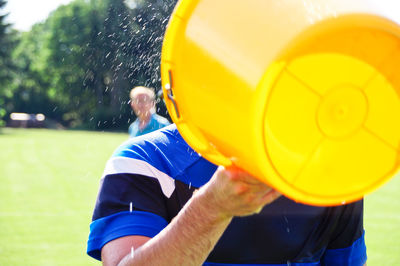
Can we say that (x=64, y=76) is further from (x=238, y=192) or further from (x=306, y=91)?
(x=306, y=91)

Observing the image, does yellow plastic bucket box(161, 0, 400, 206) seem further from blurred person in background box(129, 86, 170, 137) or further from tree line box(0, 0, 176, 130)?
tree line box(0, 0, 176, 130)

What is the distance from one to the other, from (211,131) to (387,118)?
0.37m

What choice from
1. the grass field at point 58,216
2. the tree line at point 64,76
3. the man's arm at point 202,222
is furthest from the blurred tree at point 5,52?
the man's arm at point 202,222

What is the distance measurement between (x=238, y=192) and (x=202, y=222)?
156 mm

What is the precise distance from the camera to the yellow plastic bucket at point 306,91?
0.89m

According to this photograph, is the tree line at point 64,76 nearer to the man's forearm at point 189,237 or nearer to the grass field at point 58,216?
the grass field at point 58,216

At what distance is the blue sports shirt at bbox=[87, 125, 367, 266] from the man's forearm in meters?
0.14

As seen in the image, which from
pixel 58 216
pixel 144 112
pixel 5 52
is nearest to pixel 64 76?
pixel 5 52

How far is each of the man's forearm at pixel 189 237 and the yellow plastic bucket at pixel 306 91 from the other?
0.17m

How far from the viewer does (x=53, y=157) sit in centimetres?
1766

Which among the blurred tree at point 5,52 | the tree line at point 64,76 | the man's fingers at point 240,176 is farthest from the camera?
the blurred tree at point 5,52

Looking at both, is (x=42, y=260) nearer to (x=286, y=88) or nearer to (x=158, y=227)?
(x=158, y=227)

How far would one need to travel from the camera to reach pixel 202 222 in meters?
Result: 1.18

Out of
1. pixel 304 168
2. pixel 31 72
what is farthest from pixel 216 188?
pixel 31 72
